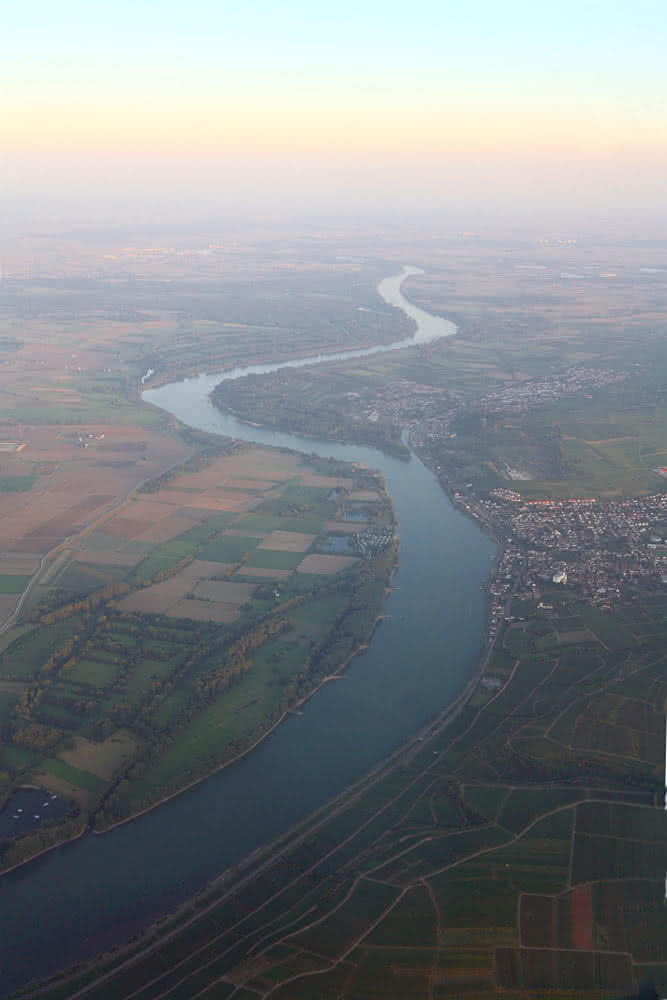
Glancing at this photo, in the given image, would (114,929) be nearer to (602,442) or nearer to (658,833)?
(658,833)

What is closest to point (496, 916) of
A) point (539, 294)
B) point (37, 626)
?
point (37, 626)


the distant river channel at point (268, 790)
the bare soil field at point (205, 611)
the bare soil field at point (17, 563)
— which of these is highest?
the bare soil field at point (17, 563)

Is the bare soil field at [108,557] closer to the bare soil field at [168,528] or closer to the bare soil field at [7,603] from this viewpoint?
the bare soil field at [168,528]

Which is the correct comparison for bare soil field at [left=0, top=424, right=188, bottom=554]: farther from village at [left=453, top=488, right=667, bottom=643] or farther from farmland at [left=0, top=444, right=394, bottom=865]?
village at [left=453, top=488, right=667, bottom=643]

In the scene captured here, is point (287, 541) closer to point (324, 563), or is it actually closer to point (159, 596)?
point (324, 563)

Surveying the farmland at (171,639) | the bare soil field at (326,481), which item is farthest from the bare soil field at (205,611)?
the bare soil field at (326,481)

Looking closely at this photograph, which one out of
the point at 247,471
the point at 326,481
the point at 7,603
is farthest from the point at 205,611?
the point at 247,471
